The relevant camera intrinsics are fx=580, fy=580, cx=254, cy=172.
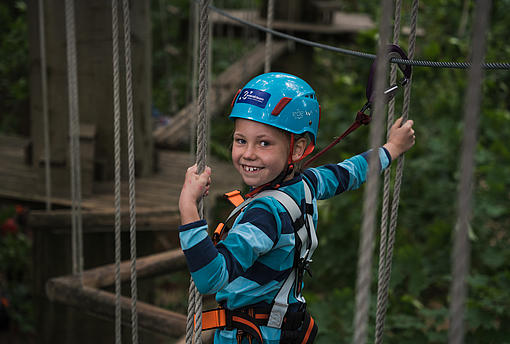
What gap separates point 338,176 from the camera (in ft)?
4.42

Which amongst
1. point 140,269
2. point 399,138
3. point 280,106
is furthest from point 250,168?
point 140,269

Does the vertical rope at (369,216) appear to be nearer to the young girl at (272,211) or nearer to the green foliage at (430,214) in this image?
the young girl at (272,211)

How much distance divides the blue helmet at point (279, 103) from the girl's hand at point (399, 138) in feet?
0.88

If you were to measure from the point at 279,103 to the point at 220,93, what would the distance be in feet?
9.52

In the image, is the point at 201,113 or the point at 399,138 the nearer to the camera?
the point at 201,113

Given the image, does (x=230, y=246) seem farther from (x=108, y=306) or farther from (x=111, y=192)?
(x=111, y=192)

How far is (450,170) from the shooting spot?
3.67 meters

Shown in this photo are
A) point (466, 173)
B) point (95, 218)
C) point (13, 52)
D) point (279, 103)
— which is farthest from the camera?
point (13, 52)

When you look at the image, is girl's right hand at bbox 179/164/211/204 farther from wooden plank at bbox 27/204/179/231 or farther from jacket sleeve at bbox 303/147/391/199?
wooden plank at bbox 27/204/179/231

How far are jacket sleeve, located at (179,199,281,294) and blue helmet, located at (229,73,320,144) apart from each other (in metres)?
0.16

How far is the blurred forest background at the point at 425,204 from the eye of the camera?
2.68 m

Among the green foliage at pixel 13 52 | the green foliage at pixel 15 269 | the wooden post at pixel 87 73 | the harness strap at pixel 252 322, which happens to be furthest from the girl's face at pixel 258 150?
the green foliage at pixel 13 52

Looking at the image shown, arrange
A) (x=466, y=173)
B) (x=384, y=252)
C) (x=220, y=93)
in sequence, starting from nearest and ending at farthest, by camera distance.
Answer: (x=466, y=173) → (x=384, y=252) → (x=220, y=93)

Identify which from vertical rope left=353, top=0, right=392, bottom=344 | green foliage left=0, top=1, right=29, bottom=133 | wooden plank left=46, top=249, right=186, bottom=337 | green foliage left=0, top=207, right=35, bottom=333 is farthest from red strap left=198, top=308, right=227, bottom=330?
green foliage left=0, top=1, right=29, bottom=133
